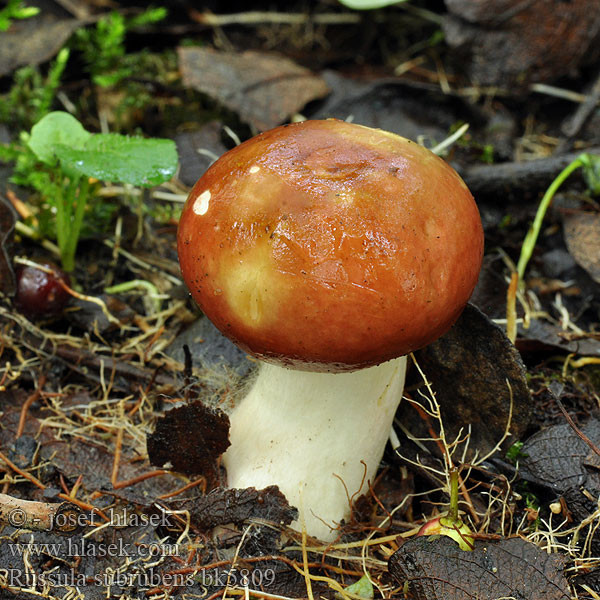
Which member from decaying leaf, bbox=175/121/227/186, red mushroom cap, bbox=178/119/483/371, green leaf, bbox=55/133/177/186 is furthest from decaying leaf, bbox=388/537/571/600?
decaying leaf, bbox=175/121/227/186

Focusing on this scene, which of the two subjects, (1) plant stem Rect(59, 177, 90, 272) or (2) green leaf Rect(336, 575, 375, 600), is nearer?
(2) green leaf Rect(336, 575, 375, 600)

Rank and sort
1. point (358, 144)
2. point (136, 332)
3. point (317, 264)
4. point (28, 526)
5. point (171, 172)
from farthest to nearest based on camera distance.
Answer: point (136, 332), point (171, 172), point (28, 526), point (358, 144), point (317, 264)

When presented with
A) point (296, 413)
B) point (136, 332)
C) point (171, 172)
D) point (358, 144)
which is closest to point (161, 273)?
point (136, 332)

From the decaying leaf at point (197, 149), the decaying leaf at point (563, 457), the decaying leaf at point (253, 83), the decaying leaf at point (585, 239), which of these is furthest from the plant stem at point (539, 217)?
the decaying leaf at point (197, 149)

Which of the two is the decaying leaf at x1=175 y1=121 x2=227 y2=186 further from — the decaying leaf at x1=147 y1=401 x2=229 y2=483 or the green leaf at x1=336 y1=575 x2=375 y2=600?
the green leaf at x1=336 y1=575 x2=375 y2=600

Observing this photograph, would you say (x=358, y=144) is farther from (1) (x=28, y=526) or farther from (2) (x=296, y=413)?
(1) (x=28, y=526)

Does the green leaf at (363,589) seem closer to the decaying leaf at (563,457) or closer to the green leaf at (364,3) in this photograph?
the decaying leaf at (563,457)

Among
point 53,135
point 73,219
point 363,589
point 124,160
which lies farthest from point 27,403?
point 363,589
